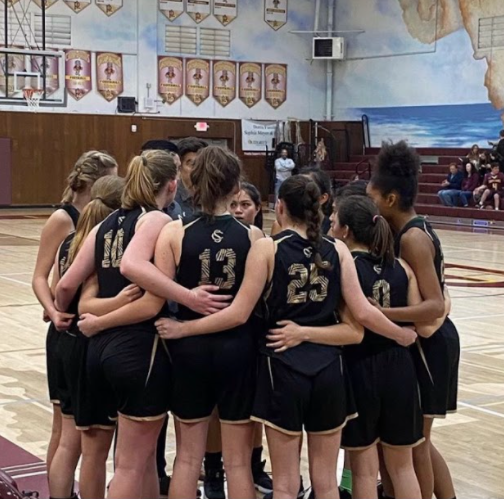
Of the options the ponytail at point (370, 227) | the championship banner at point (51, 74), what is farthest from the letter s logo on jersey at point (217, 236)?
the championship banner at point (51, 74)

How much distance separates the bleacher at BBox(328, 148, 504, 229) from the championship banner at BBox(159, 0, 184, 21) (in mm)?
5984

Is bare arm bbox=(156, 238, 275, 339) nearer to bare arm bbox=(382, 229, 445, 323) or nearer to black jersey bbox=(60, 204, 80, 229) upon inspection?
bare arm bbox=(382, 229, 445, 323)

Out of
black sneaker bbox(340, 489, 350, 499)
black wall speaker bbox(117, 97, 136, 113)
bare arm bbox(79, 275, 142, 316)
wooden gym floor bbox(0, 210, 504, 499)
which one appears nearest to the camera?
bare arm bbox(79, 275, 142, 316)

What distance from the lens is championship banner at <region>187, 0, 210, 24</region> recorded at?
24.4 metres

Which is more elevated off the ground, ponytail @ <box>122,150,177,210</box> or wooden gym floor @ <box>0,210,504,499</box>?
ponytail @ <box>122,150,177,210</box>

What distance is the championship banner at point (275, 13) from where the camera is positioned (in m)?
25.5

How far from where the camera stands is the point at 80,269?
336cm

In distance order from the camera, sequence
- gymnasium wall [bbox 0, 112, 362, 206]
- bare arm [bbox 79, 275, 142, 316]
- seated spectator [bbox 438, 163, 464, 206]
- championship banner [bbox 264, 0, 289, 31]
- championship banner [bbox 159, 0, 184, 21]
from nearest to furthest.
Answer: bare arm [bbox 79, 275, 142, 316] → seated spectator [bbox 438, 163, 464, 206] → gymnasium wall [bbox 0, 112, 362, 206] → championship banner [bbox 159, 0, 184, 21] → championship banner [bbox 264, 0, 289, 31]

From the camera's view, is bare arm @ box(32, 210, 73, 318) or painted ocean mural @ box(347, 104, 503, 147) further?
painted ocean mural @ box(347, 104, 503, 147)

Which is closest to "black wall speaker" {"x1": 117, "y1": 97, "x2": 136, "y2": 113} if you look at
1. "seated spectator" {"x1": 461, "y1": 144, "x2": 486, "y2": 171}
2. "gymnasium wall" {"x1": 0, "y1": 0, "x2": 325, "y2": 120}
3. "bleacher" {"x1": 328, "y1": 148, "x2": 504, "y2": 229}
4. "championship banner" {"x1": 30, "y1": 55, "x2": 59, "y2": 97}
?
"gymnasium wall" {"x1": 0, "y1": 0, "x2": 325, "y2": 120}

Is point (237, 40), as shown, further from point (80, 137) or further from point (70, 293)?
point (70, 293)

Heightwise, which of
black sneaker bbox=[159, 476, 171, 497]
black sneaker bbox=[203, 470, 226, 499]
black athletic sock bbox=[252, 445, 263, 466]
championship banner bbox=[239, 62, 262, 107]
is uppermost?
championship banner bbox=[239, 62, 262, 107]

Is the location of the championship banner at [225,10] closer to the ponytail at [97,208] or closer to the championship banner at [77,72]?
the championship banner at [77,72]

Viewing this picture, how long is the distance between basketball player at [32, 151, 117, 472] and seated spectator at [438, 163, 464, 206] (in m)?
17.5
